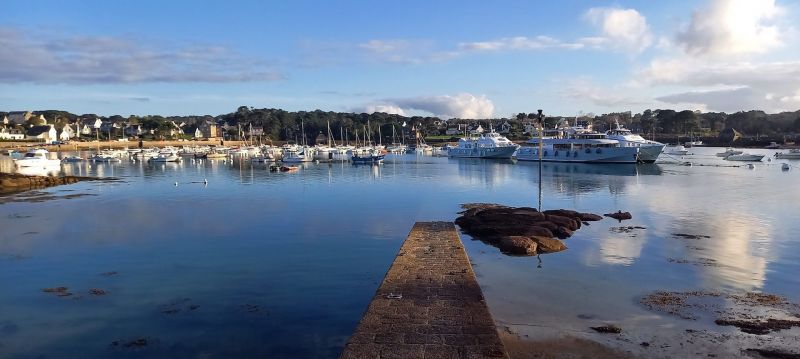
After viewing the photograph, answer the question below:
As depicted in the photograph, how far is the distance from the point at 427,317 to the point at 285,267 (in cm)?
887

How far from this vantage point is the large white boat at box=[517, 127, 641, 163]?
85.6 metres

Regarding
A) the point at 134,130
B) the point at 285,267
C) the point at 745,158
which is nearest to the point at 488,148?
the point at 745,158

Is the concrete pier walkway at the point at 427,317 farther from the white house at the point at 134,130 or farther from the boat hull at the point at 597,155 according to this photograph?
the white house at the point at 134,130

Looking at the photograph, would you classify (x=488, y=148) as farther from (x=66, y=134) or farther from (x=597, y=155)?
(x=66, y=134)

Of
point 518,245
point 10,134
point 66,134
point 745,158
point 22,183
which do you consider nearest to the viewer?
point 518,245

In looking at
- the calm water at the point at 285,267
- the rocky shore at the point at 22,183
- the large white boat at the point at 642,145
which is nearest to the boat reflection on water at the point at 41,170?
the rocky shore at the point at 22,183

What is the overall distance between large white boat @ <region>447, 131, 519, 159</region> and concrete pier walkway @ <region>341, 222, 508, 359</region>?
97.8m

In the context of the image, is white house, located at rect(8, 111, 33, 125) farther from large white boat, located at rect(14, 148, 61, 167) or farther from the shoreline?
large white boat, located at rect(14, 148, 61, 167)

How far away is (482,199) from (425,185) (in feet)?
42.4

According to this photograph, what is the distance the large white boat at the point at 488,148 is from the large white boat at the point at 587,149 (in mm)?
11678

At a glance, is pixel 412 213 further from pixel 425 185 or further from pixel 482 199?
pixel 425 185

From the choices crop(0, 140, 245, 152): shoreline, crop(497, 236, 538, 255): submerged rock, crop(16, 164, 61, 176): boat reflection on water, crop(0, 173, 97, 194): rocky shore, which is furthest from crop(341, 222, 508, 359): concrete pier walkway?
crop(0, 140, 245, 152): shoreline

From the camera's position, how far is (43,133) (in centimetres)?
15738

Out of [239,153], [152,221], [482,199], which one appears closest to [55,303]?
[152,221]
